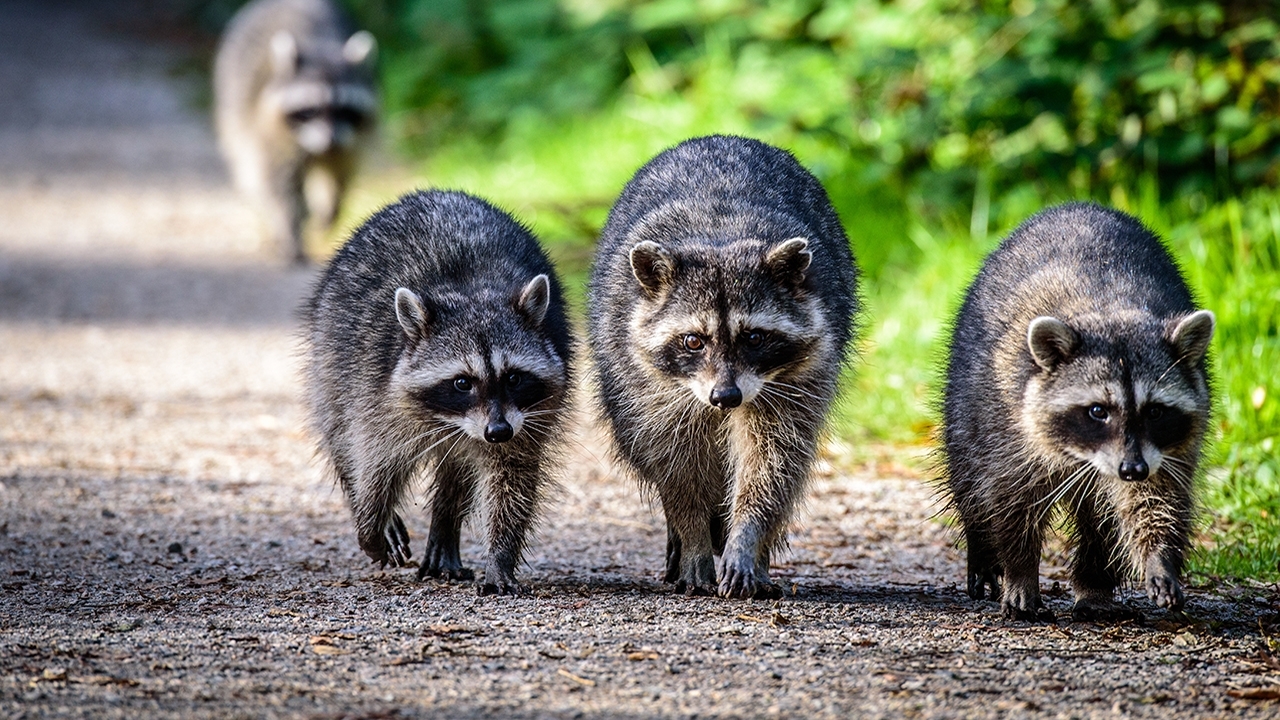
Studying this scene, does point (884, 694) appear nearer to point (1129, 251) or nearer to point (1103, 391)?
point (1103, 391)

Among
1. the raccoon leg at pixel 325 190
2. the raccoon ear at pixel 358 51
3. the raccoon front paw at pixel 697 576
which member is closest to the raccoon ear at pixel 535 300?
the raccoon front paw at pixel 697 576

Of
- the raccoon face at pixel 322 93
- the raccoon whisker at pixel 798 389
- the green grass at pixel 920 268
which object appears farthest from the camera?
the raccoon face at pixel 322 93

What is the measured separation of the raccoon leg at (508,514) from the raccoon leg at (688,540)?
384mm

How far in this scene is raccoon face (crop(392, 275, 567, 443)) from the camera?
4.19 m

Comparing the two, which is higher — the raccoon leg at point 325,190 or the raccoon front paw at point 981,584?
the raccoon leg at point 325,190

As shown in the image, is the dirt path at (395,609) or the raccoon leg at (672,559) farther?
the raccoon leg at (672,559)

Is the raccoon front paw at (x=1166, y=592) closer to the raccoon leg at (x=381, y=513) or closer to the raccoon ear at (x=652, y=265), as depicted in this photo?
the raccoon ear at (x=652, y=265)

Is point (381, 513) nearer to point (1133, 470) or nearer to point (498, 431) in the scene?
point (498, 431)

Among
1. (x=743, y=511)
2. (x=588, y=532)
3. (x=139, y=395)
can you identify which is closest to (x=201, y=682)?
(x=743, y=511)

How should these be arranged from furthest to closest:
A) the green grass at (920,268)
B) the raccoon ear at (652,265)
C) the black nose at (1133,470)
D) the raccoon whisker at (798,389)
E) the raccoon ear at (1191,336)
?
1. the green grass at (920,268)
2. the raccoon whisker at (798,389)
3. the raccoon ear at (652,265)
4. the raccoon ear at (1191,336)
5. the black nose at (1133,470)

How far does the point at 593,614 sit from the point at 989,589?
1343mm

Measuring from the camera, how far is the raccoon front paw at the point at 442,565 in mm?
4367

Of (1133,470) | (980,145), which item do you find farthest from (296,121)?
(1133,470)

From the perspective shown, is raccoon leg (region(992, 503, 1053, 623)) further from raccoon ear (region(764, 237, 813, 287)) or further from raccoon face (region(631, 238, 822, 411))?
raccoon ear (region(764, 237, 813, 287))
